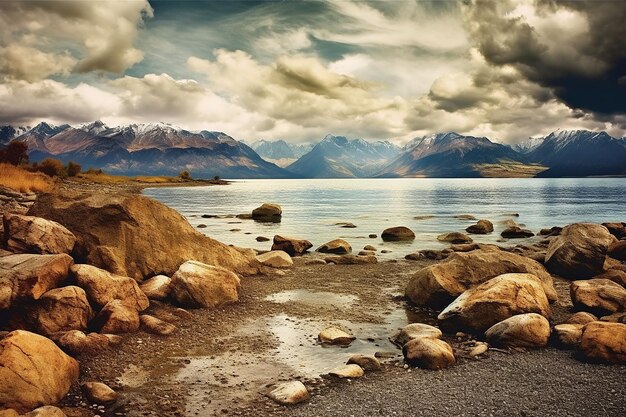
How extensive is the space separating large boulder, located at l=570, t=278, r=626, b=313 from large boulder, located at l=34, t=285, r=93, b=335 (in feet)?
54.2

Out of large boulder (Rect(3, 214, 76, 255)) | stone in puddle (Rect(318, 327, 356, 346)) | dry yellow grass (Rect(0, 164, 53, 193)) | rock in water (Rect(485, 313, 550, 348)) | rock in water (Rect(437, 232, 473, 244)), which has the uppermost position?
dry yellow grass (Rect(0, 164, 53, 193))

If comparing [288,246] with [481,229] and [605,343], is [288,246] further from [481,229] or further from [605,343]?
[481,229]

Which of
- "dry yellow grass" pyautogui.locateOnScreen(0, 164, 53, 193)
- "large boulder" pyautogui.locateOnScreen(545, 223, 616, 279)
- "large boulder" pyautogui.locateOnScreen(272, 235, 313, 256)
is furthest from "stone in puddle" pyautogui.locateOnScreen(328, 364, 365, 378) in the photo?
"dry yellow grass" pyautogui.locateOnScreen(0, 164, 53, 193)

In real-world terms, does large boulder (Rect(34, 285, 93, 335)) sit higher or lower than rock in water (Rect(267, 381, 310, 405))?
higher

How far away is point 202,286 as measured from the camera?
1633cm

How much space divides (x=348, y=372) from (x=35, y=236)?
11.8m

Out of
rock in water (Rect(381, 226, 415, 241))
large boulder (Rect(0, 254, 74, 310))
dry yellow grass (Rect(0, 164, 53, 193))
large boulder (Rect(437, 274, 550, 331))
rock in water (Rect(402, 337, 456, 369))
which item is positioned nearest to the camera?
rock in water (Rect(402, 337, 456, 369))

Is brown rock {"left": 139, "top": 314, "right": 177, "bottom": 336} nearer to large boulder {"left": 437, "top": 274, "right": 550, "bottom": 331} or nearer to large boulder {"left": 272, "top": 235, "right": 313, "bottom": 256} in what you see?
large boulder {"left": 437, "top": 274, "right": 550, "bottom": 331}

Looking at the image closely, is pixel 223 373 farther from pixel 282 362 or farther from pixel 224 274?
pixel 224 274

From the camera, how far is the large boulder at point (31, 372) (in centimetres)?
859

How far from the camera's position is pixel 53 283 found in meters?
12.9

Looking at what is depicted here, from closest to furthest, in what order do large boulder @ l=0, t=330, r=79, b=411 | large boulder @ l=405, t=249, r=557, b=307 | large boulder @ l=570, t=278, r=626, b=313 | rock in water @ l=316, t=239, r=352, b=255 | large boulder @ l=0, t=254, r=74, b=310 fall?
1. large boulder @ l=0, t=330, r=79, b=411
2. large boulder @ l=0, t=254, r=74, b=310
3. large boulder @ l=570, t=278, r=626, b=313
4. large boulder @ l=405, t=249, r=557, b=307
5. rock in water @ l=316, t=239, r=352, b=255

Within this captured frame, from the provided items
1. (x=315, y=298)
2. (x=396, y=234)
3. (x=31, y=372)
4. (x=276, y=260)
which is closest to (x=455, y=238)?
(x=396, y=234)

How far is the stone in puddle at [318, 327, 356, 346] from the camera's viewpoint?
1330cm
